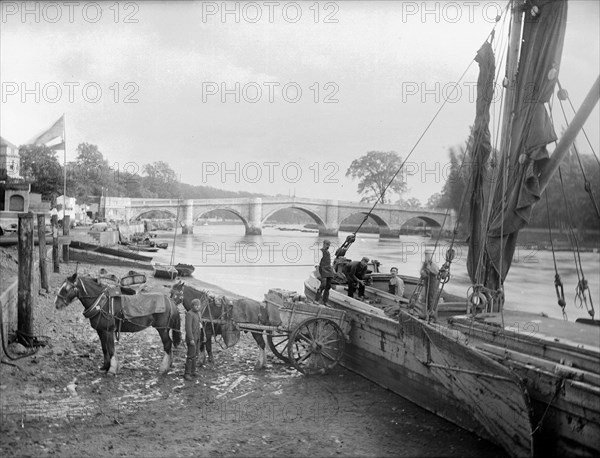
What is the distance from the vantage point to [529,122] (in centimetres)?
767

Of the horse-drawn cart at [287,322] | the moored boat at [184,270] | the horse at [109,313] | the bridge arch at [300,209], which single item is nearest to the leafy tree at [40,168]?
the bridge arch at [300,209]

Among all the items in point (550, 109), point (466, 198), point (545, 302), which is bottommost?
point (545, 302)

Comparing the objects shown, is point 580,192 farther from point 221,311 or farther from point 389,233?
point 389,233

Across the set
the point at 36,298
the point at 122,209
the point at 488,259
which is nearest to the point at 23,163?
the point at 122,209

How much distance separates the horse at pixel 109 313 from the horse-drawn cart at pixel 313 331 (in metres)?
1.85

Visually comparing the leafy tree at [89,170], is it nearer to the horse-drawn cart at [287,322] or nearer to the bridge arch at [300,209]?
the bridge arch at [300,209]

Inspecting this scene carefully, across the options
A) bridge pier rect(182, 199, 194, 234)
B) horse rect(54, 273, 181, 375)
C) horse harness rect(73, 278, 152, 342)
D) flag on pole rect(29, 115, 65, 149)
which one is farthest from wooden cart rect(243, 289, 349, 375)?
bridge pier rect(182, 199, 194, 234)

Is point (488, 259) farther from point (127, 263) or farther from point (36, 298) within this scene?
point (127, 263)

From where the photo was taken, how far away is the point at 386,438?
22.8 ft

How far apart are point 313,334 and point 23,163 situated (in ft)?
119

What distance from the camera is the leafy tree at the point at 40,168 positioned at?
36.9 m

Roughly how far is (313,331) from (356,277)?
8.93ft

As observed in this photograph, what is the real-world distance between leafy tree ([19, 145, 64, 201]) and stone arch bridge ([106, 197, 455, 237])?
8.14m

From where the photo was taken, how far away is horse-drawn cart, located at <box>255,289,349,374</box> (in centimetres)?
916
